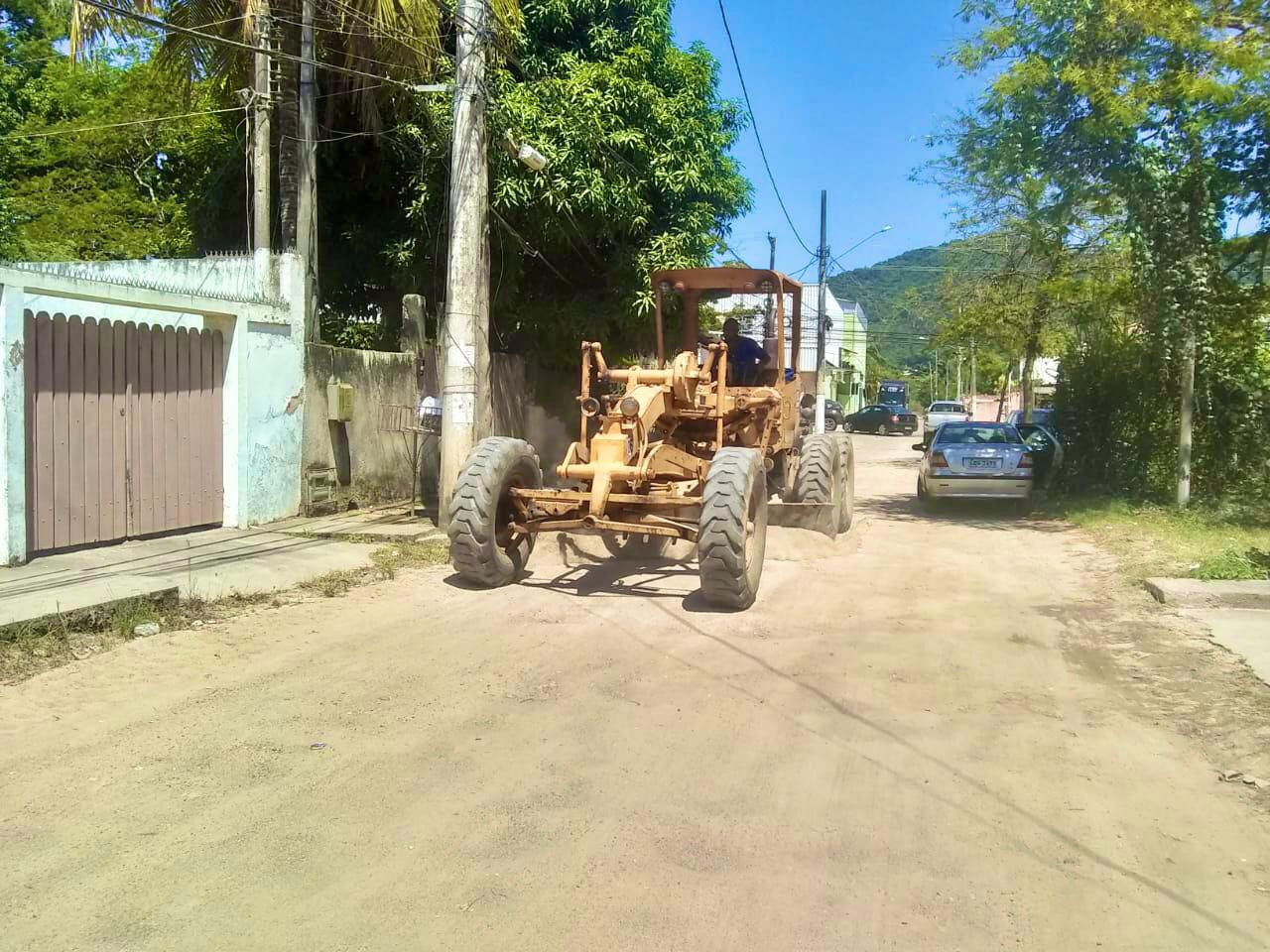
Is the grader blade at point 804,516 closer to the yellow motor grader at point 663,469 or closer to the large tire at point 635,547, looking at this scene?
the yellow motor grader at point 663,469

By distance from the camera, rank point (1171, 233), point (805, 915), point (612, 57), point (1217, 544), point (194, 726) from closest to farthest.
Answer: point (805, 915) < point (194, 726) < point (1217, 544) < point (1171, 233) < point (612, 57)

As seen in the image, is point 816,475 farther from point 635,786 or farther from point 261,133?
point 261,133

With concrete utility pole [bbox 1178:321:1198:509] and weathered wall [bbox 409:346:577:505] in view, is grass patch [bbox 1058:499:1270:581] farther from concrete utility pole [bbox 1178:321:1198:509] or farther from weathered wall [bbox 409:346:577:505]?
weathered wall [bbox 409:346:577:505]

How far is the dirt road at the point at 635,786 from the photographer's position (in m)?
3.71

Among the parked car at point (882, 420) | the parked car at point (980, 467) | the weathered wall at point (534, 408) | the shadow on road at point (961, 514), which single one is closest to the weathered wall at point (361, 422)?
the weathered wall at point (534, 408)

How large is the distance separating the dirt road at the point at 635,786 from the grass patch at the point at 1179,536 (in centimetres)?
215

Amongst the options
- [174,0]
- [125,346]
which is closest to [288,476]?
[125,346]

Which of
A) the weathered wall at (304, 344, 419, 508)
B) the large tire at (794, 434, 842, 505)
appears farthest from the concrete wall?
the large tire at (794, 434, 842, 505)

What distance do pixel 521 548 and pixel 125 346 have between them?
4.27 m

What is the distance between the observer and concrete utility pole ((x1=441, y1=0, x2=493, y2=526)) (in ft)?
38.0

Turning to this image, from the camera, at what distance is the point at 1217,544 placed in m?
11.8

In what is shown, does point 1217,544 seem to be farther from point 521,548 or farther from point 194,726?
point 194,726

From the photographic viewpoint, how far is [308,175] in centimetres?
1304

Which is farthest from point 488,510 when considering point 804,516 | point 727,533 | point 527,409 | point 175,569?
point 527,409
